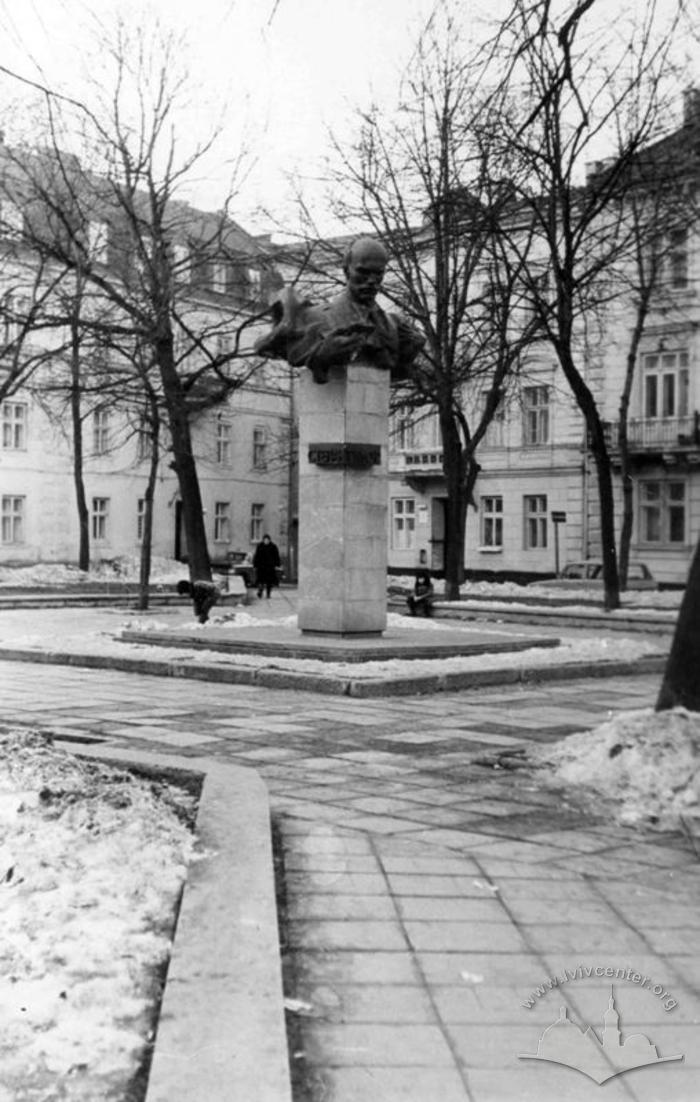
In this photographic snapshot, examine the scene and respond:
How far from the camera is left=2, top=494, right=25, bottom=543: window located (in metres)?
49.2

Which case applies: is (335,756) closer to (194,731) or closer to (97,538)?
(194,731)

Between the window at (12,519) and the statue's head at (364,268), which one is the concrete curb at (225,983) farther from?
the window at (12,519)

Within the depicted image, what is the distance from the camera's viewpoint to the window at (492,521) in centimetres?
4994

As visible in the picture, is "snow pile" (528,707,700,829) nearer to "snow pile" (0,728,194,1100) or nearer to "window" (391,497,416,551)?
"snow pile" (0,728,194,1100)

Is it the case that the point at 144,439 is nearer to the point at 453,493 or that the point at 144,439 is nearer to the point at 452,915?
the point at 453,493

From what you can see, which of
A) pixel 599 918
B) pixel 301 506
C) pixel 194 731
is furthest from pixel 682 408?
pixel 599 918

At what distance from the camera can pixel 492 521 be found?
1977 inches

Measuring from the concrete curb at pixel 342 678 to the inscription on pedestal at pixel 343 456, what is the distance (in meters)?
2.80

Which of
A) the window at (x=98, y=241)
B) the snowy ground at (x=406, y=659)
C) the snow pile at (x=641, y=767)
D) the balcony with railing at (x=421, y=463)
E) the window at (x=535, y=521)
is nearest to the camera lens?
the snow pile at (x=641, y=767)

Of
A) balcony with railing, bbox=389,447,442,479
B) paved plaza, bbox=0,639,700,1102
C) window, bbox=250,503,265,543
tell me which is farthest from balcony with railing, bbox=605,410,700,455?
paved plaza, bbox=0,639,700,1102

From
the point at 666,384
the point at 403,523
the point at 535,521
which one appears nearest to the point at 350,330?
the point at 666,384

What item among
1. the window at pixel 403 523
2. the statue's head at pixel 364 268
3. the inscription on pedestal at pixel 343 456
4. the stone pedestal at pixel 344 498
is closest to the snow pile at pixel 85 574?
the window at pixel 403 523

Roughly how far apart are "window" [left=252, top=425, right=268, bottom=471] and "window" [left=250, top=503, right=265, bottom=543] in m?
2.14

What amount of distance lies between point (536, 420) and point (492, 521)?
426cm
